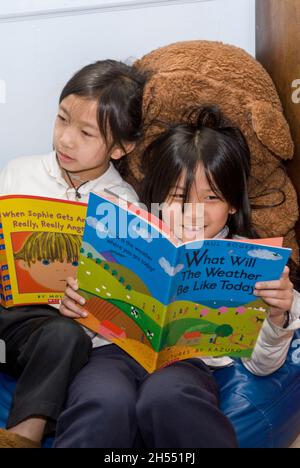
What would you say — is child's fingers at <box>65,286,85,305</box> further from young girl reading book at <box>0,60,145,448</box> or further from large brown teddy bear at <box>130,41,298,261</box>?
large brown teddy bear at <box>130,41,298,261</box>

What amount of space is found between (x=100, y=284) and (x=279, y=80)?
68 cm

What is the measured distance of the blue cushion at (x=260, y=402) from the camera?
1165 millimetres

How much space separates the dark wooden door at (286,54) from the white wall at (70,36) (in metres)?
0.15

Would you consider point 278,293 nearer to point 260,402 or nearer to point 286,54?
point 260,402

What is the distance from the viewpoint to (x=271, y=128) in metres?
1.35

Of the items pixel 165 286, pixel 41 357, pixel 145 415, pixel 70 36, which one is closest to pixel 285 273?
pixel 165 286

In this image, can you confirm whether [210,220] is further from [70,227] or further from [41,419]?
[41,419]

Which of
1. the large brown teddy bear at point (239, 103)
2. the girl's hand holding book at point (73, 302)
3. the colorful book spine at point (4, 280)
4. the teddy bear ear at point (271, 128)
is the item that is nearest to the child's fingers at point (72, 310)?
the girl's hand holding book at point (73, 302)

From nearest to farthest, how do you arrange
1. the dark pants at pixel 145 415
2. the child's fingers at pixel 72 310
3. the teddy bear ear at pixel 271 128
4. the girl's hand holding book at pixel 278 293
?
the dark pants at pixel 145 415 < the girl's hand holding book at pixel 278 293 < the child's fingers at pixel 72 310 < the teddy bear ear at pixel 271 128

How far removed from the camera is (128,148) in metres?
1.42

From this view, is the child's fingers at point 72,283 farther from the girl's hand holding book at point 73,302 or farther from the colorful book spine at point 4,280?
the colorful book spine at point 4,280

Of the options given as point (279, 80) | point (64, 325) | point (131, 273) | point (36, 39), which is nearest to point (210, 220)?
point (131, 273)

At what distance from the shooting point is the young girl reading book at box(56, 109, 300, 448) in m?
1.00

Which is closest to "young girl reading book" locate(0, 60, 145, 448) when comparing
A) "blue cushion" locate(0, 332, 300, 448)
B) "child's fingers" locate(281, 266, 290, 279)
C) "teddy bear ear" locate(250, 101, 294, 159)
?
"blue cushion" locate(0, 332, 300, 448)
